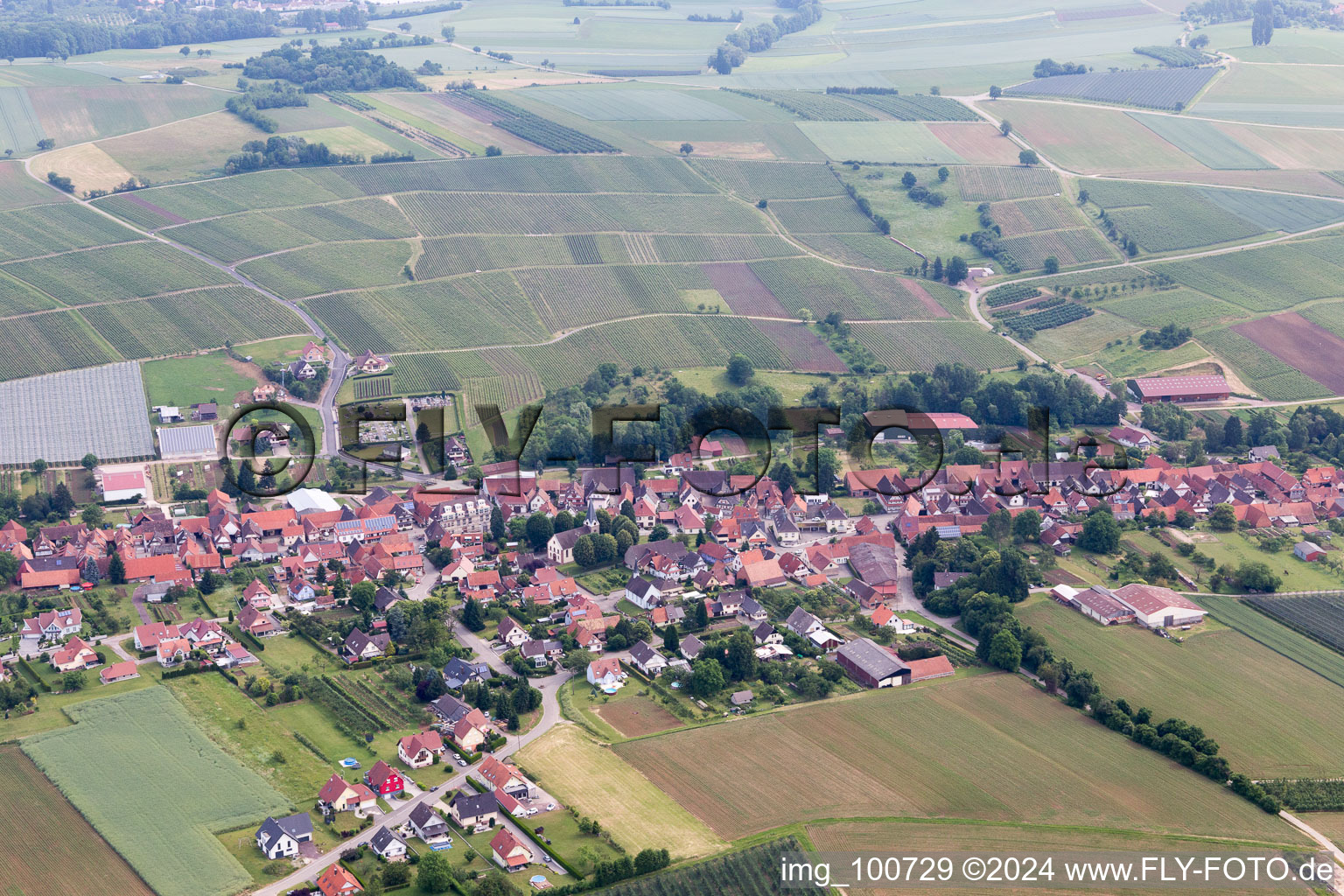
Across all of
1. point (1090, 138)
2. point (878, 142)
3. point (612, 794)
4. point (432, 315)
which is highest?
point (878, 142)

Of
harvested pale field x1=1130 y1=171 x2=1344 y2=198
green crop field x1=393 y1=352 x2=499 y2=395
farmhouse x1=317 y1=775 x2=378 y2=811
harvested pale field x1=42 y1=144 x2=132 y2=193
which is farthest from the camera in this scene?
harvested pale field x1=1130 y1=171 x2=1344 y2=198

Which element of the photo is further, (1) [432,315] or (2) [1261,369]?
(1) [432,315]

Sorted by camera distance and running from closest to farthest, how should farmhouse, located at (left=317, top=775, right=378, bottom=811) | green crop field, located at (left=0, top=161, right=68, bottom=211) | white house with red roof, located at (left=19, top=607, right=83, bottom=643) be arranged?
farmhouse, located at (left=317, top=775, right=378, bottom=811) < white house with red roof, located at (left=19, top=607, right=83, bottom=643) < green crop field, located at (left=0, top=161, right=68, bottom=211)

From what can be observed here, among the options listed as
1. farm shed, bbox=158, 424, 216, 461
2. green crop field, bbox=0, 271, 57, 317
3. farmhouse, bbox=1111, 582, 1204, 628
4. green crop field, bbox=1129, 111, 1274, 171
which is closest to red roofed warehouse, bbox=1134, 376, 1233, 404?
farmhouse, bbox=1111, 582, 1204, 628

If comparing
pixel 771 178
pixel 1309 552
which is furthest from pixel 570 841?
pixel 771 178

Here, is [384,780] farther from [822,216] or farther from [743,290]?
[822,216]

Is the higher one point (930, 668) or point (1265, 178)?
point (1265, 178)

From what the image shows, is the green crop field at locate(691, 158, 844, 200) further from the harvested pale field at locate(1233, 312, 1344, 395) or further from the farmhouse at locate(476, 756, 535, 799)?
the farmhouse at locate(476, 756, 535, 799)
